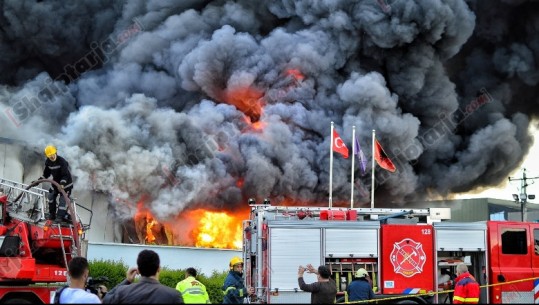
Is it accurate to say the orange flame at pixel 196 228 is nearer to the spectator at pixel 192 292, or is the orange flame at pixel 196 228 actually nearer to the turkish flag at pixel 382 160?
the turkish flag at pixel 382 160

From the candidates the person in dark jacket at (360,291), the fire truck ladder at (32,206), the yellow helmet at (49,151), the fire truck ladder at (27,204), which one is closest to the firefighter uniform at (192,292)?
the person in dark jacket at (360,291)

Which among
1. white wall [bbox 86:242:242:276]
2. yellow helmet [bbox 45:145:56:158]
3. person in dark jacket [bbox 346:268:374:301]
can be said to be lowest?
person in dark jacket [bbox 346:268:374:301]

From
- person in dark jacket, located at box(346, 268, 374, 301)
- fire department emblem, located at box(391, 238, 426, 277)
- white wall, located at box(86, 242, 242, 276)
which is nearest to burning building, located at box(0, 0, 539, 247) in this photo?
white wall, located at box(86, 242, 242, 276)

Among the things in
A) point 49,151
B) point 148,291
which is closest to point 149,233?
point 49,151

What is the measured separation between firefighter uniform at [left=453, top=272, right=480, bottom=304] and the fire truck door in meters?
3.25

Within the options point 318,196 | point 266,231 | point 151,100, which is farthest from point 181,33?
point 266,231

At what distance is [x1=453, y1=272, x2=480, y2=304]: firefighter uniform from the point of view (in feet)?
38.5

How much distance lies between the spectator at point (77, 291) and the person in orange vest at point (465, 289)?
6.46 metres

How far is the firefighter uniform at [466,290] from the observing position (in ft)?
38.5

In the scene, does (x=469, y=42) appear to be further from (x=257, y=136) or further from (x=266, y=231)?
(x=266, y=231)

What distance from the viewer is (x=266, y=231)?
15.1 metres

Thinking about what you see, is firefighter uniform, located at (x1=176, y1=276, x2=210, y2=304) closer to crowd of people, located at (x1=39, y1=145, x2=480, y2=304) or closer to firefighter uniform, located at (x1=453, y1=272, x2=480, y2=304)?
crowd of people, located at (x1=39, y1=145, x2=480, y2=304)

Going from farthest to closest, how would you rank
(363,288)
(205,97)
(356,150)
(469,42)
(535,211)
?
1. (535,211)
2. (469,42)
3. (205,97)
4. (356,150)
5. (363,288)

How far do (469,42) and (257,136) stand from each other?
42.7 feet
